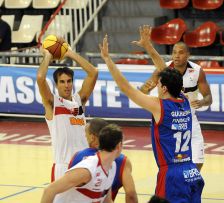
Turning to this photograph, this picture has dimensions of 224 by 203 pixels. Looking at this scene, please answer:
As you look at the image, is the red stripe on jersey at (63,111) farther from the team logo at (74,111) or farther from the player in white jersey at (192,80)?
the player in white jersey at (192,80)

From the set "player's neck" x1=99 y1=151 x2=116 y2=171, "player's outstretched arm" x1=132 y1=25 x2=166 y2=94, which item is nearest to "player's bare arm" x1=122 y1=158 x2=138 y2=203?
"player's neck" x1=99 y1=151 x2=116 y2=171

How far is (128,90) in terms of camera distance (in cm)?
788

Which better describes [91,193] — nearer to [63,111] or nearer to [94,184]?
[94,184]

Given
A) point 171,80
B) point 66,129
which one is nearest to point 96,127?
point 171,80

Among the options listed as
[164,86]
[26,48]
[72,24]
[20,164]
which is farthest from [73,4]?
[164,86]

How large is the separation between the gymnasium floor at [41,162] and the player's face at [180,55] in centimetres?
183

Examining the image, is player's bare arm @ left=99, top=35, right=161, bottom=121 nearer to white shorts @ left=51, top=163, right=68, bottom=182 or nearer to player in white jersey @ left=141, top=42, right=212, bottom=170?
white shorts @ left=51, top=163, right=68, bottom=182

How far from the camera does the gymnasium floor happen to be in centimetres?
1149

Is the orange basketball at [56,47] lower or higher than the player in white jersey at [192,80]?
higher

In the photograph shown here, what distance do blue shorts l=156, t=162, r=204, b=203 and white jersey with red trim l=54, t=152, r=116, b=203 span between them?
138 centimetres

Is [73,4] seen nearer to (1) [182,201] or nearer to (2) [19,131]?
(2) [19,131]

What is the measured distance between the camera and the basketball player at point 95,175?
659 cm

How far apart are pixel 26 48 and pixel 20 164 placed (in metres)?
6.34

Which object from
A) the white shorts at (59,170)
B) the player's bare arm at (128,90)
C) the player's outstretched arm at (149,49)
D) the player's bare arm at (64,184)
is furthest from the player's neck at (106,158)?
the player's outstretched arm at (149,49)
